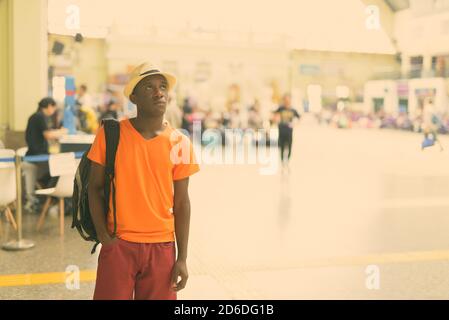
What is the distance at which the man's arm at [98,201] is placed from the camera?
178 centimetres

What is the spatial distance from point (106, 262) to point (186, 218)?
0.30m

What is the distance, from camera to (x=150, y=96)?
1760 millimetres

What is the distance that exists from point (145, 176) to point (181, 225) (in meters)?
0.23

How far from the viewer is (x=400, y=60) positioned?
111 ft

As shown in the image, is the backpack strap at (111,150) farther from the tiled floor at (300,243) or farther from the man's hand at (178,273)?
the tiled floor at (300,243)

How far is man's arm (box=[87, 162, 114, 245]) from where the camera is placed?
5.84 ft

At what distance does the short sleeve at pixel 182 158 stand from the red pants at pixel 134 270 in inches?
9.3

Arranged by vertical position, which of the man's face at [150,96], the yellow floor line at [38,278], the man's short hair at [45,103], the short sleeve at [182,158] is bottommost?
the yellow floor line at [38,278]

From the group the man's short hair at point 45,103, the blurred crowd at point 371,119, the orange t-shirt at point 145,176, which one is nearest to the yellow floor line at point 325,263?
the orange t-shirt at point 145,176

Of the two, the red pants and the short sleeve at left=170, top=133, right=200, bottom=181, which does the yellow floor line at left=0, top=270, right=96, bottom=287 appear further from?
the short sleeve at left=170, top=133, right=200, bottom=181

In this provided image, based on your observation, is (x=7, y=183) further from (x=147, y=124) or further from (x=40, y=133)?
(x=147, y=124)

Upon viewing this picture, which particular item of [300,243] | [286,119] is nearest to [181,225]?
[300,243]
